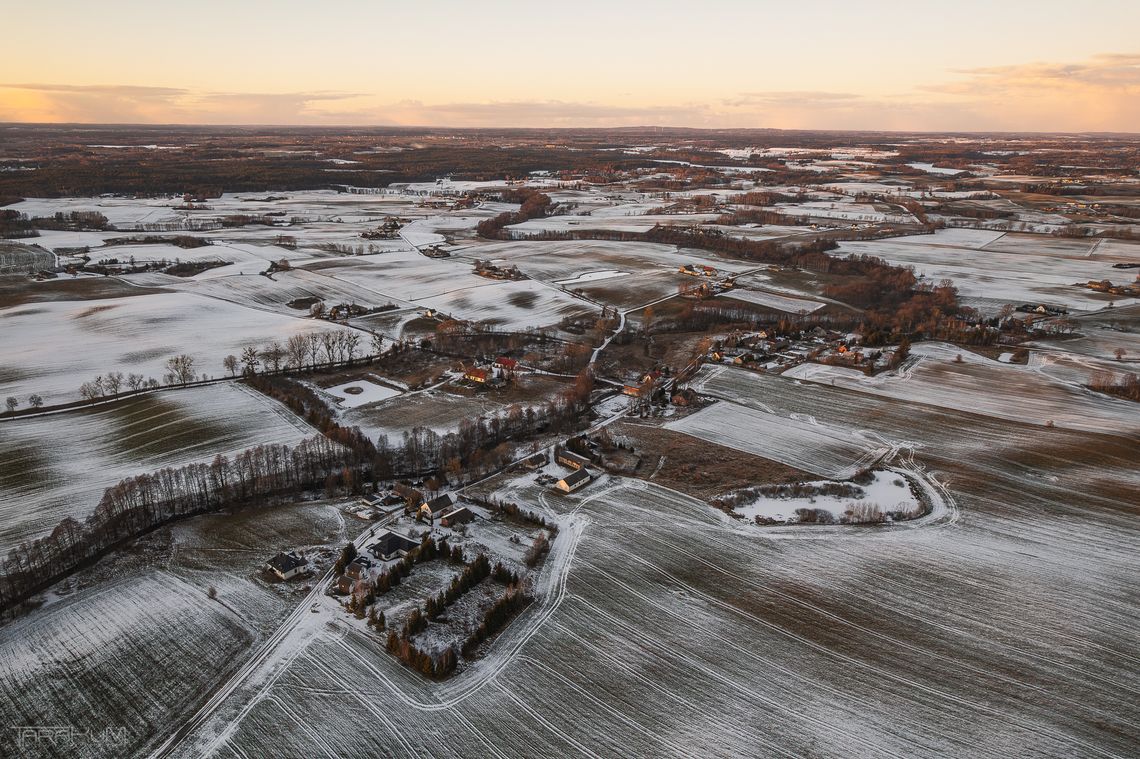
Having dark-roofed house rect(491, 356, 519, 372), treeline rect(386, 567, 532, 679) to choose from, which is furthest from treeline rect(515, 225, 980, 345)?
treeline rect(386, 567, 532, 679)

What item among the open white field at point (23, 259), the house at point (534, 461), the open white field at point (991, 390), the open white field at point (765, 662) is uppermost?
the open white field at point (23, 259)

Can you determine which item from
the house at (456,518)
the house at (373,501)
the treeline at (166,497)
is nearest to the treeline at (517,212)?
the treeline at (166,497)

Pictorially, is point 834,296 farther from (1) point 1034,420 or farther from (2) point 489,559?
(2) point 489,559

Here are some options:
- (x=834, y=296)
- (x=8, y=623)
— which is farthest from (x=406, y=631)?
(x=834, y=296)

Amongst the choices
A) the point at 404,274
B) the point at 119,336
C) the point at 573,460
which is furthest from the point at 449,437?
the point at 404,274

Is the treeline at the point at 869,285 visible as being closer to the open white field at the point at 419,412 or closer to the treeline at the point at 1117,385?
the treeline at the point at 1117,385

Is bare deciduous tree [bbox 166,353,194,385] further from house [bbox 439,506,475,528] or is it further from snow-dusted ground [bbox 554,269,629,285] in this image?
snow-dusted ground [bbox 554,269,629,285]

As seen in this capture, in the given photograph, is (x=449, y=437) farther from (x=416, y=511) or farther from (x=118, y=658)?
(x=118, y=658)
